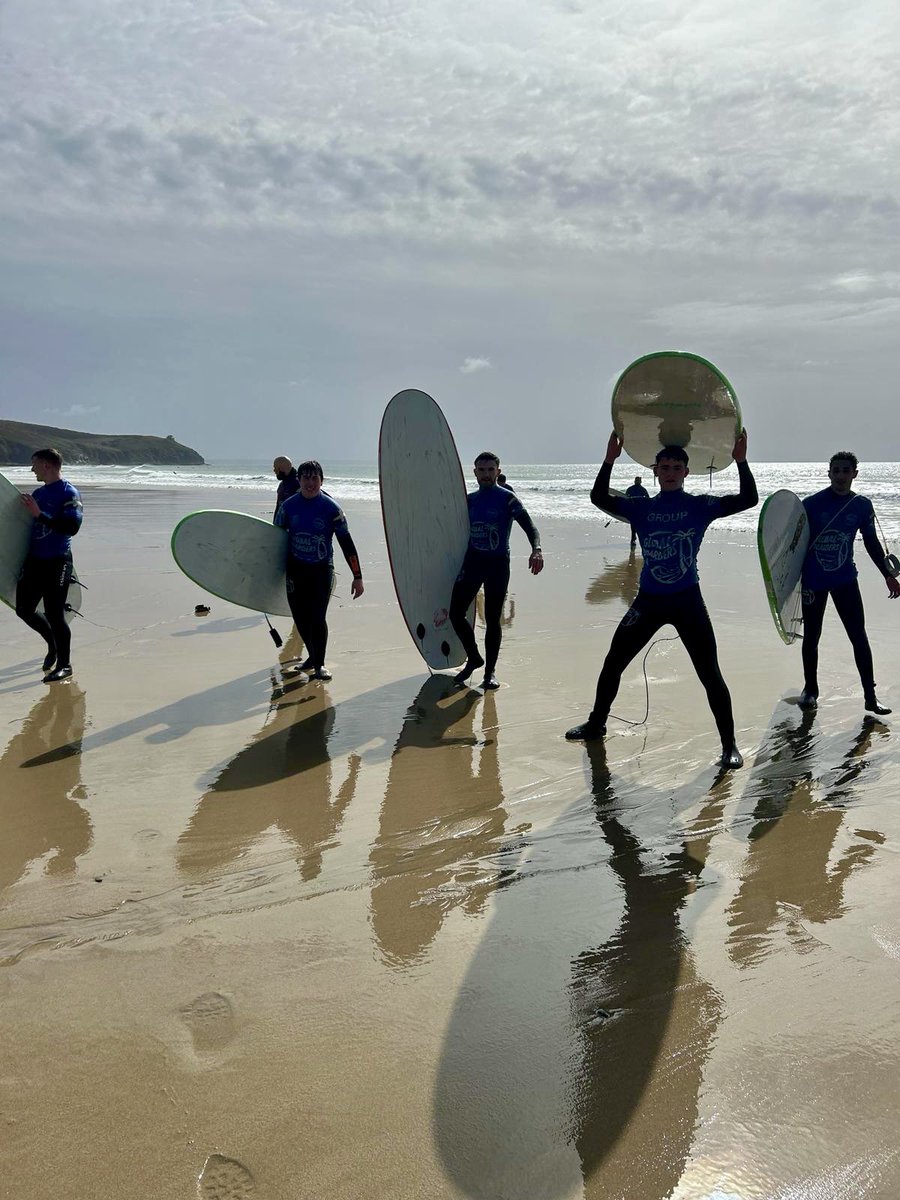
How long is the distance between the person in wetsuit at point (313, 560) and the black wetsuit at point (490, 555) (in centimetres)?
87

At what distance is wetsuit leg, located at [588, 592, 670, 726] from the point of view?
14.9 ft

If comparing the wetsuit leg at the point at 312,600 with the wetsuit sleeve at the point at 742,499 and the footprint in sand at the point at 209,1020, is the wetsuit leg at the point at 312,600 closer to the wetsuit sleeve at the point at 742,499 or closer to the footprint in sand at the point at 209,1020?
the wetsuit sleeve at the point at 742,499

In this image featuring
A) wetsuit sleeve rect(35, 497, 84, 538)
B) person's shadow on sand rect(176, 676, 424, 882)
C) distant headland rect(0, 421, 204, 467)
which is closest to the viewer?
person's shadow on sand rect(176, 676, 424, 882)

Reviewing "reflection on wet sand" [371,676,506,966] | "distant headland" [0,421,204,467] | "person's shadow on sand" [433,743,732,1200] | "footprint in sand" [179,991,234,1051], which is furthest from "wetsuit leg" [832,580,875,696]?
"distant headland" [0,421,204,467]

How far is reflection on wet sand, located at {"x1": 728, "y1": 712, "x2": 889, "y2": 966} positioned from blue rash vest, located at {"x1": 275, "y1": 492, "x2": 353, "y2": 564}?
356 centimetres

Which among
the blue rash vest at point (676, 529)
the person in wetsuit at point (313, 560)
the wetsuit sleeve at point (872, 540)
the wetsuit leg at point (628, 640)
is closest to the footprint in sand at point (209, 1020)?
the wetsuit leg at point (628, 640)

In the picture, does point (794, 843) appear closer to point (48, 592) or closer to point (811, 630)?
point (811, 630)

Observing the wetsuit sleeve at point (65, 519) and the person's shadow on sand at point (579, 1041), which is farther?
the wetsuit sleeve at point (65, 519)

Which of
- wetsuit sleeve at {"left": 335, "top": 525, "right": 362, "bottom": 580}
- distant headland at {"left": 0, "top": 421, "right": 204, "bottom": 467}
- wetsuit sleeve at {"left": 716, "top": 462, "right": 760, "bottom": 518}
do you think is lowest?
wetsuit sleeve at {"left": 335, "top": 525, "right": 362, "bottom": 580}

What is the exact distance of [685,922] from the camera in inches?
110

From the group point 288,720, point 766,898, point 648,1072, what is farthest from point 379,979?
point 288,720

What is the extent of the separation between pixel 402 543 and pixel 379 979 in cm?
402

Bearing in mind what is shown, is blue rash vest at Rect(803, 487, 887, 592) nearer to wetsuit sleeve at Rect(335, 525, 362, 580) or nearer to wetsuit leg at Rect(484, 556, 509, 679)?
wetsuit leg at Rect(484, 556, 509, 679)

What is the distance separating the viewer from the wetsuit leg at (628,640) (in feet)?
14.9
